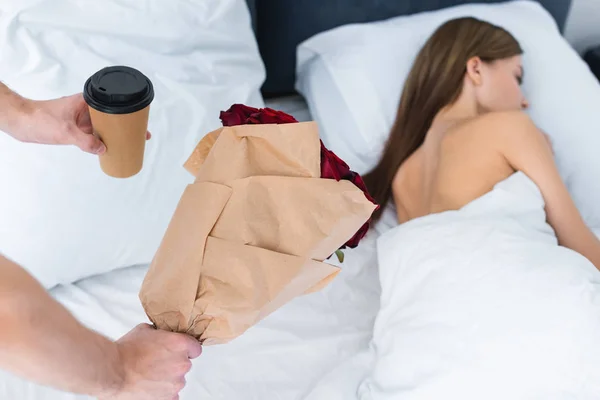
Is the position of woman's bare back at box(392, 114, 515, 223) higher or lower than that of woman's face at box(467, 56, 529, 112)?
lower

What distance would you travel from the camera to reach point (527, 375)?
849mm

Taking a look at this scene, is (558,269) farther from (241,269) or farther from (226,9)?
(226,9)

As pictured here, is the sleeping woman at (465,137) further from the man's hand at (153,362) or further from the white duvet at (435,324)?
the man's hand at (153,362)

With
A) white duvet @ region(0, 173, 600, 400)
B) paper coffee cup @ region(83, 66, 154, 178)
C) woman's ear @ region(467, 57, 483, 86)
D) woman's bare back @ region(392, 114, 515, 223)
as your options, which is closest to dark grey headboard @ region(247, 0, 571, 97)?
woman's ear @ region(467, 57, 483, 86)

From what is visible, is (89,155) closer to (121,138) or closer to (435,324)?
(121,138)

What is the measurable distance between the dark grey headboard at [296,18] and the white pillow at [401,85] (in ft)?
0.17

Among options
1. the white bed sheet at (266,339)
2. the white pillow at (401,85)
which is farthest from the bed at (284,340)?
the white pillow at (401,85)

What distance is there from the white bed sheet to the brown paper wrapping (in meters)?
0.34

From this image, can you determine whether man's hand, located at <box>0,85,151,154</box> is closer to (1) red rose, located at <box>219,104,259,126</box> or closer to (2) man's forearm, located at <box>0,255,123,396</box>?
(1) red rose, located at <box>219,104,259,126</box>

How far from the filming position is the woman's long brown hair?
→ 4.31 feet

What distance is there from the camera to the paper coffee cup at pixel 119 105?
0.68 metres

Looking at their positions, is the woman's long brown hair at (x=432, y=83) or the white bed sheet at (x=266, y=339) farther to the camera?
the woman's long brown hair at (x=432, y=83)

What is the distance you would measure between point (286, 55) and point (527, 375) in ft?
3.37

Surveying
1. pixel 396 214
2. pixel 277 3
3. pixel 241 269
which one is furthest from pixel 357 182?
pixel 277 3
